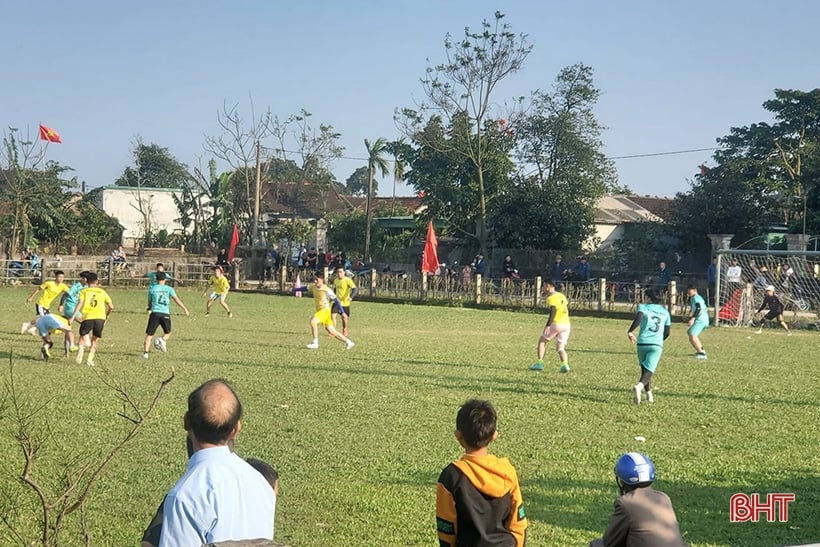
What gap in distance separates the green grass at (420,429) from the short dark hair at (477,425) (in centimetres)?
221

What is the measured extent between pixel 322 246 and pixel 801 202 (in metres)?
30.2

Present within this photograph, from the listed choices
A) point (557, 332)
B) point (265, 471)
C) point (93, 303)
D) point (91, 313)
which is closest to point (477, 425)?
point (265, 471)

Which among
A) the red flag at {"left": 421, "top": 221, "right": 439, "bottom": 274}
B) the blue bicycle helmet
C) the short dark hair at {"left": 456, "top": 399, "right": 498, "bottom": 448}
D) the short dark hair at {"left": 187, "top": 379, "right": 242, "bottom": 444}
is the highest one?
the red flag at {"left": 421, "top": 221, "right": 439, "bottom": 274}

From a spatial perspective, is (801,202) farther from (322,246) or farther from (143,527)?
(143,527)

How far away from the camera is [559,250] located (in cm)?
4041

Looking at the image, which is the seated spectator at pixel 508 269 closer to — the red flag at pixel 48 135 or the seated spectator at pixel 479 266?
the seated spectator at pixel 479 266

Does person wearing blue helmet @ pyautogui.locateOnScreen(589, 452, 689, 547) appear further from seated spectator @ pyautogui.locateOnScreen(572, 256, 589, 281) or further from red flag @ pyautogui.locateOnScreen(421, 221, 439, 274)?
red flag @ pyautogui.locateOnScreen(421, 221, 439, 274)

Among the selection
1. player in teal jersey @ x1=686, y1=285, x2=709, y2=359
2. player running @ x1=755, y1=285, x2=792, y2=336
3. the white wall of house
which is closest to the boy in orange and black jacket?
player in teal jersey @ x1=686, y1=285, x2=709, y2=359

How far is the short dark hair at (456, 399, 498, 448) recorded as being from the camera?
4758 mm

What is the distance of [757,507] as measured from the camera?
7797 millimetres

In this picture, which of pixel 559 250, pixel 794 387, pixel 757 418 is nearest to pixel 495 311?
pixel 559 250

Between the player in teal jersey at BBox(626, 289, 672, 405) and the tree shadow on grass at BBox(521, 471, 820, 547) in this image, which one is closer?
the tree shadow on grass at BBox(521, 471, 820, 547)

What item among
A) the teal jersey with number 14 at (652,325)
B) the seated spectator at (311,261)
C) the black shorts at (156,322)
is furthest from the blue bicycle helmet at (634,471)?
the seated spectator at (311,261)

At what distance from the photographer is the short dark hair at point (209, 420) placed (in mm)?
3539
